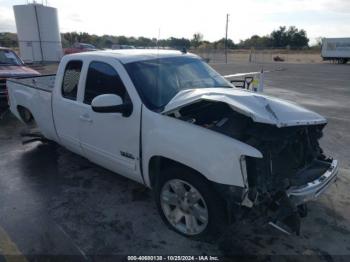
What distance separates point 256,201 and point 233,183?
→ 305mm

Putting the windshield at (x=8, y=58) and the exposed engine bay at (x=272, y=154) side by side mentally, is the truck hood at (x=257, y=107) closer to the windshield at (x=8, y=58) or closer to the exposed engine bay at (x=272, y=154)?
the exposed engine bay at (x=272, y=154)

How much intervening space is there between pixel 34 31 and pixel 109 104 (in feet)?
93.2

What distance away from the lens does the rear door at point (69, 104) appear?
436cm

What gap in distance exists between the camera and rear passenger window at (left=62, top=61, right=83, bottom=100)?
14.5 feet

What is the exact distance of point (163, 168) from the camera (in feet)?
11.2

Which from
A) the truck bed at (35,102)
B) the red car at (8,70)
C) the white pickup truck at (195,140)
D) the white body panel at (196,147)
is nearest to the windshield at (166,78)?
the white pickup truck at (195,140)

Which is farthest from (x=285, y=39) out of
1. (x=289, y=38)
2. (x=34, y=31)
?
(x=34, y=31)

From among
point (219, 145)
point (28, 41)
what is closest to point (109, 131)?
point (219, 145)

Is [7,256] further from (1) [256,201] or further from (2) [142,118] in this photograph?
(1) [256,201]

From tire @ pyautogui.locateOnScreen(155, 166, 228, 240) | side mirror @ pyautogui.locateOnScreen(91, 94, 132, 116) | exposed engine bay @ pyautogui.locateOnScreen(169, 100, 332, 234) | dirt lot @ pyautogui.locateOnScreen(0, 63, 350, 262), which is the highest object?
side mirror @ pyautogui.locateOnScreen(91, 94, 132, 116)

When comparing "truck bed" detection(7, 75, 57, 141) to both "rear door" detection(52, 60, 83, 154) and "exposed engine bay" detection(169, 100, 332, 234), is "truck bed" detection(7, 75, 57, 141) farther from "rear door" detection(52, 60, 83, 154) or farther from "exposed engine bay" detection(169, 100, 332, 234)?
"exposed engine bay" detection(169, 100, 332, 234)

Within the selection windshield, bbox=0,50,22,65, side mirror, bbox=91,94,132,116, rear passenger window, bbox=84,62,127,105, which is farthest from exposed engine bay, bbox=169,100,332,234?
windshield, bbox=0,50,22,65

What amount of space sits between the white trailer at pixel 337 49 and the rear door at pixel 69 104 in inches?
1704

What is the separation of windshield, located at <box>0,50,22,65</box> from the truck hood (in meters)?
8.66
